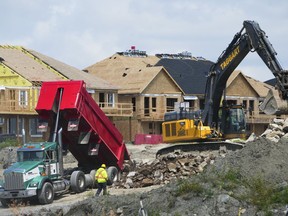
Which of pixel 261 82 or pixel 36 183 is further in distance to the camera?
pixel 261 82

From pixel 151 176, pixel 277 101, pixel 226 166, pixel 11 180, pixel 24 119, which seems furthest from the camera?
pixel 24 119

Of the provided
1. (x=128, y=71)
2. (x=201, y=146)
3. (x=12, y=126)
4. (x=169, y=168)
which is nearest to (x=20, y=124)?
(x=12, y=126)

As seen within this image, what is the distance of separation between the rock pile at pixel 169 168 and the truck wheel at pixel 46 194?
12.5ft

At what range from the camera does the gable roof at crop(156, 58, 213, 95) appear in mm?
64688

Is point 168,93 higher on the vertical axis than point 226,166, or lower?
higher

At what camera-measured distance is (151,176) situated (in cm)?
2852

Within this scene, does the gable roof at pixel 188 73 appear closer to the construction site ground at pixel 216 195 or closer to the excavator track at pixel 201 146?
the excavator track at pixel 201 146

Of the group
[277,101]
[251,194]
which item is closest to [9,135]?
[277,101]

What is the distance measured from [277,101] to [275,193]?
580 cm

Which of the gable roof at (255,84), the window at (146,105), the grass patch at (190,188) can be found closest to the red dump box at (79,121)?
the grass patch at (190,188)

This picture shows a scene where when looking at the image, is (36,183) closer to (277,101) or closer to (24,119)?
(277,101)

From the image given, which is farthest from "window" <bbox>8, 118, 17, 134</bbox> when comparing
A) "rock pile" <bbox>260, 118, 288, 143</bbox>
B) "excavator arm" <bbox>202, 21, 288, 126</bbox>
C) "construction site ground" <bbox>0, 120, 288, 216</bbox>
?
"construction site ground" <bbox>0, 120, 288, 216</bbox>

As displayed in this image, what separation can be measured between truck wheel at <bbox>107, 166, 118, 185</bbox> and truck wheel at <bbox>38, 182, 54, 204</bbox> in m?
4.30

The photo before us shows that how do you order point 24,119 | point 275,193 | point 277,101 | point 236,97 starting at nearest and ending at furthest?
1. point 275,193
2. point 277,101
3. point 24,119
4. point 236,97
